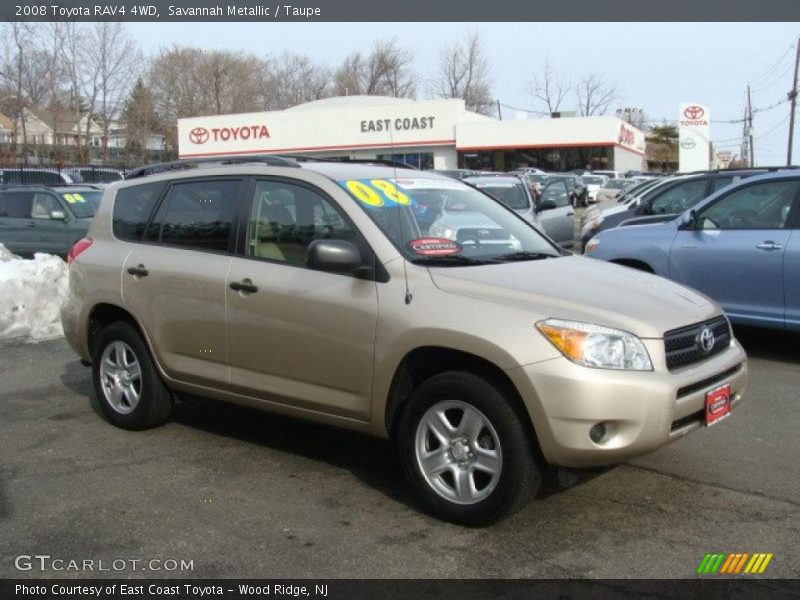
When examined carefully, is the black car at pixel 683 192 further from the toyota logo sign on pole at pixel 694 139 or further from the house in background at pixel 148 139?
the house in background at pixel 148 139

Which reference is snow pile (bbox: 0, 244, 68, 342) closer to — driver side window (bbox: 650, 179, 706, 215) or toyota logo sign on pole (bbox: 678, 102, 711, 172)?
driver side window (bbox: 650, 179, 706, 215)

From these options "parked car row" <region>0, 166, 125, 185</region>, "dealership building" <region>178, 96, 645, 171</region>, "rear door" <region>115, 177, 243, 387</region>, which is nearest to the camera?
"rear door" <region>115, 177, 243, 387</region>

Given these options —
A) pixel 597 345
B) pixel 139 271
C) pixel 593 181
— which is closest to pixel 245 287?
pixel 139 271

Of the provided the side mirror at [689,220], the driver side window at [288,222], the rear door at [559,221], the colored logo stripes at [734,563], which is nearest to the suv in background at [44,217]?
the rear door at [559,221]

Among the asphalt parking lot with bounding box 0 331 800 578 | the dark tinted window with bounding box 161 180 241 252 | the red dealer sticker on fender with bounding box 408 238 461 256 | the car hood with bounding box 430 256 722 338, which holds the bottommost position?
the asphalt parking lot with bounding box 0 331 800 578

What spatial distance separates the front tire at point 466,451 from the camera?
3.77 m

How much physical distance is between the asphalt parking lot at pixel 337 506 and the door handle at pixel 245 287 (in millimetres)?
1089

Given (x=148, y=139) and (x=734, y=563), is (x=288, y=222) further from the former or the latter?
(x=148, y=139)

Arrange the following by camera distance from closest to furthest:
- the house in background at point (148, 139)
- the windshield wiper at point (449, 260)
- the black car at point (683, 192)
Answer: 1. the windshield wiper at point (449, 260)
2. the black car at point (683, 192)
3. the house in background at point (148, 139)

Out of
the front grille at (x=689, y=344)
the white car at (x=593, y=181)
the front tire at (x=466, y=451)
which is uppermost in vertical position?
the white car at (x=593, y=181)

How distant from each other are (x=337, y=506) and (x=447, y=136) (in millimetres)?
43719

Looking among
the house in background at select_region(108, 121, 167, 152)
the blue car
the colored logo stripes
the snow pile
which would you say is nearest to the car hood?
the colored logo stripes

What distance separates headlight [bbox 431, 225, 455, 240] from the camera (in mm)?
4621

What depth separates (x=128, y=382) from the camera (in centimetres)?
566
